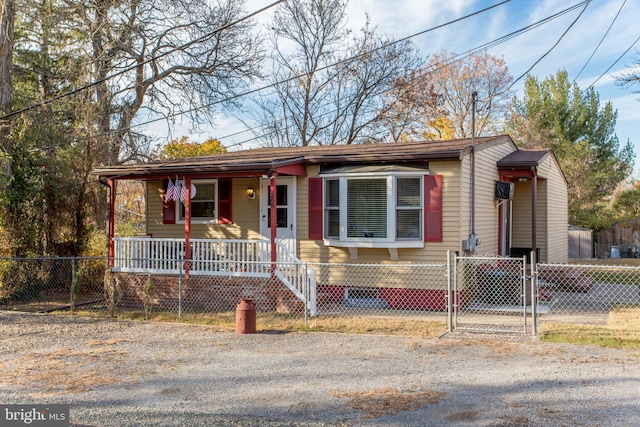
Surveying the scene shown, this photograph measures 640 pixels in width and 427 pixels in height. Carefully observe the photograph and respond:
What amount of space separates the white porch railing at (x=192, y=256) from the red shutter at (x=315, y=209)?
3.96ft

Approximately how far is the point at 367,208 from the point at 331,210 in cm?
91

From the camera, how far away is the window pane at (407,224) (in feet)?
35.7

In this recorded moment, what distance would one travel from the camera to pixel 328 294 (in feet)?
37.8

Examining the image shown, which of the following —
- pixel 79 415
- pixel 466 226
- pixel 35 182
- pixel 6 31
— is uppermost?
pixel 6 31

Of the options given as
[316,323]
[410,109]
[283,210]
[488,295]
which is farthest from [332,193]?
[410,109]

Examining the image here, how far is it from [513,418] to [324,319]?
5200mm

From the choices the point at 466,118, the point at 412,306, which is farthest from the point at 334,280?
the point at 466,118

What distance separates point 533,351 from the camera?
6.95 metres

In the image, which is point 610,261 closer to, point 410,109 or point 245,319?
point 410,109

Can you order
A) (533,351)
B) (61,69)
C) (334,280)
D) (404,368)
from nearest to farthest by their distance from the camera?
(404,368), (533,351), (334,280), (61,69)

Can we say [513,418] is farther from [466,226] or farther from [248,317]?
[466,226]

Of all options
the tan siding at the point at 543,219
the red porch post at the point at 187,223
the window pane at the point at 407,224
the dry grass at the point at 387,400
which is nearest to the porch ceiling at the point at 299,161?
Result: the red porch post at the point at 187,223

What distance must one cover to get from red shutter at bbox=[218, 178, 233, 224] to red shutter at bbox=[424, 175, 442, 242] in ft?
15.6

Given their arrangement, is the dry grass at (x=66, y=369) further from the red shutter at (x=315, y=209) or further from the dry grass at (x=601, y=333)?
the dry grass at (x=601, y=333)
